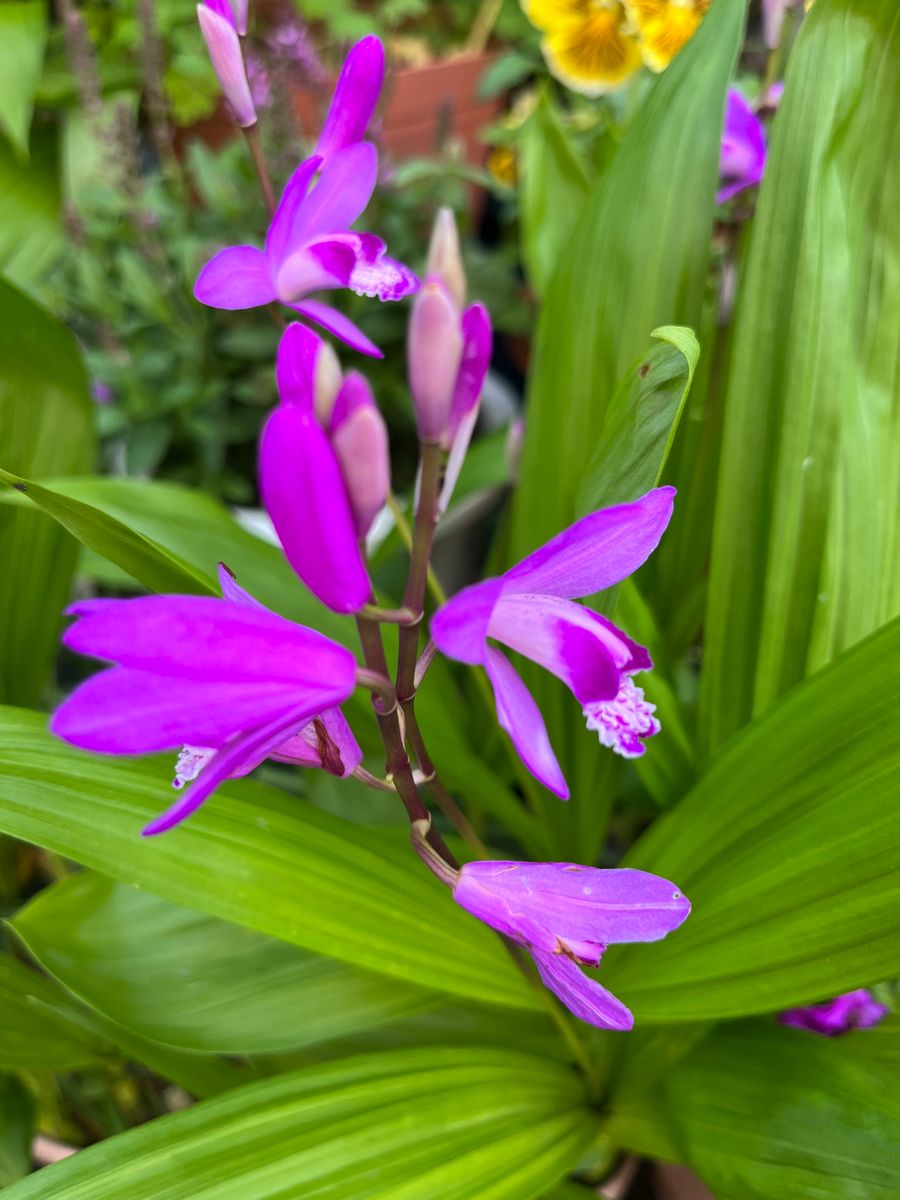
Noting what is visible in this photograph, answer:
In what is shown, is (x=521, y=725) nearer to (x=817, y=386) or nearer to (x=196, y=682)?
(x=196, y=682)

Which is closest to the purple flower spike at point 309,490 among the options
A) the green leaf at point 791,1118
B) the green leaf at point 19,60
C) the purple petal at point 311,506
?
the purple petal at point 311,506

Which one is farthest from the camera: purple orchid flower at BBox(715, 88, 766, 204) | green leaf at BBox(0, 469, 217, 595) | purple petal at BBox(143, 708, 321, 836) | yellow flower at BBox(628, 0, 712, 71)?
yellow flower at BBox(628, 0, 712, 71)

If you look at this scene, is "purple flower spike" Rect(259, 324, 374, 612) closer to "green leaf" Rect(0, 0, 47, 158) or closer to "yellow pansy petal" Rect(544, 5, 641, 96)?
"yellow pansy petal" Rect(544, 5, 641, 96)

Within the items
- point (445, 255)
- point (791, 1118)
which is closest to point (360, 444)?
point (445, 255)

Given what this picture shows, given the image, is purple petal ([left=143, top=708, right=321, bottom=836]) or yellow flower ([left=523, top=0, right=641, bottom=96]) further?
yellow flower ([left=523, top=0, right=641, bottom=96])

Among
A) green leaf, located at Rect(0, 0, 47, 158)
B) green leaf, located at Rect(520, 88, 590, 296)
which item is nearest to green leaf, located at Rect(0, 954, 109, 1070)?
green leaf, located at Rect(520, 88, 590, 296)

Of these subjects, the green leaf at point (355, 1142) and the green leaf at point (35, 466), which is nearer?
the green leaf at point (355, 1142)

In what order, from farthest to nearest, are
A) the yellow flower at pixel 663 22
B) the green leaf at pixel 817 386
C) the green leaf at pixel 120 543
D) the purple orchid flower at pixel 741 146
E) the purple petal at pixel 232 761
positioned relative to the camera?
the yellow flower at pixel 663 22
the purple orchid flower at pixel 741 146
the green leaf at pixel 817 386
the green leaf at pixel 120 543
the purple petal at pixel 232 761

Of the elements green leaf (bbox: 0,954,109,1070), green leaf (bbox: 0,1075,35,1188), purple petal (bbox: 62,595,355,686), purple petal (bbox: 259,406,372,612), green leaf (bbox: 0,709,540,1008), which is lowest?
green leaf (bbox: 0,1075,35,1188)

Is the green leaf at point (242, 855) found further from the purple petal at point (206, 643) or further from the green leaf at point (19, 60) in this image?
the green leaf at point (19, 60)
